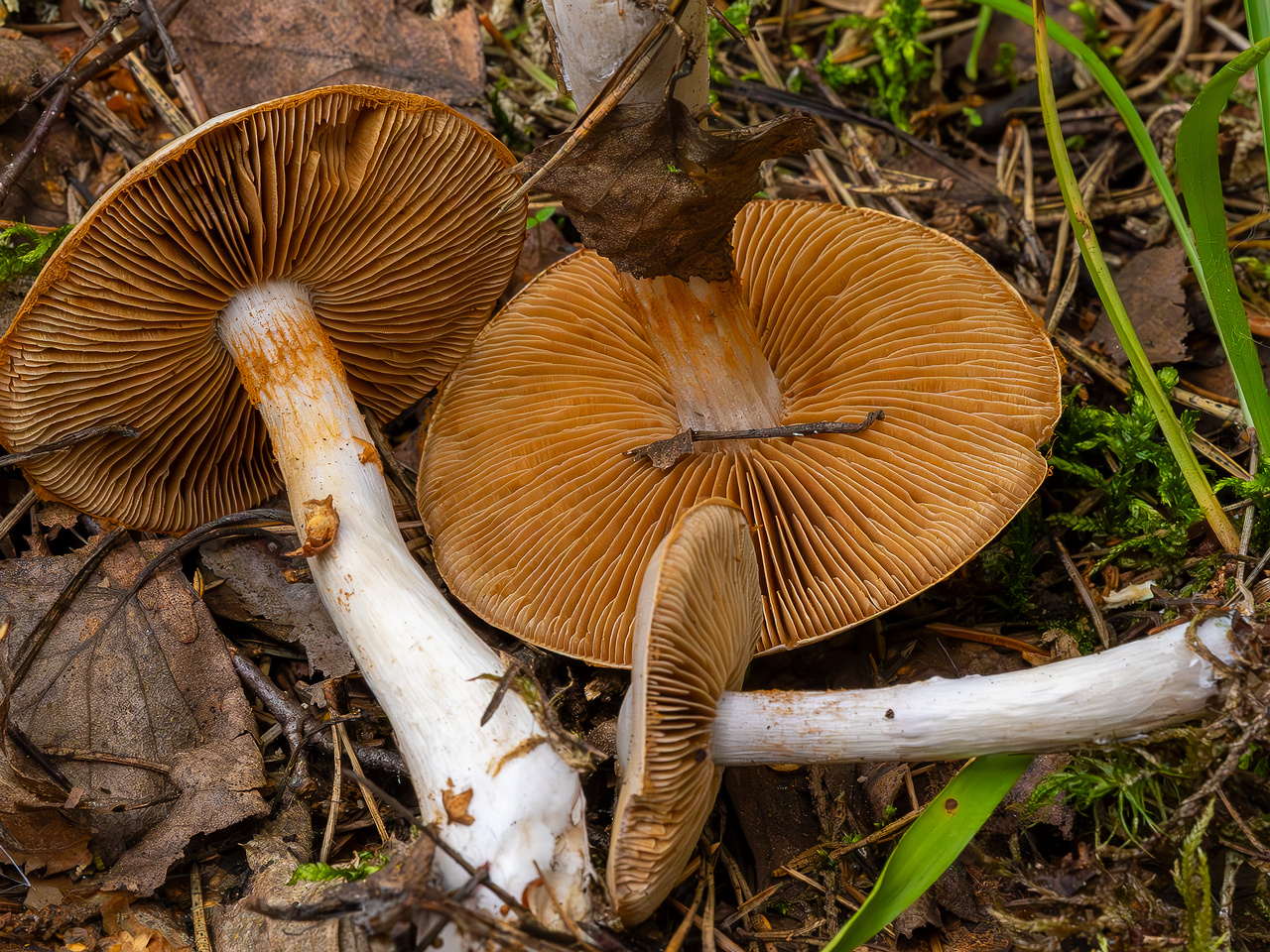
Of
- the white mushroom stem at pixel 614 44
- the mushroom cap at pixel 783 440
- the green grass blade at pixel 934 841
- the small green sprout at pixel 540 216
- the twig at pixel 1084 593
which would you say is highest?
the white mushroom stem at pixel 614 44

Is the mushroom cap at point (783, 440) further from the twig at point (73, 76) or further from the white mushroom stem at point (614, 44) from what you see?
the twig at point (73, 76)

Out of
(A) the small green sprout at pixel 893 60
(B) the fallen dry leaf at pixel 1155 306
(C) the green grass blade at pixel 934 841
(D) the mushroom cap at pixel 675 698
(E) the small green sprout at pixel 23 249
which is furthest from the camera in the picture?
(A) the small green sprout at pixel 893 60

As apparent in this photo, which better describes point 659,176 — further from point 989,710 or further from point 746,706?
point 989,710

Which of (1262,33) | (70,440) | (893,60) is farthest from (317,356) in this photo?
(1262,33)

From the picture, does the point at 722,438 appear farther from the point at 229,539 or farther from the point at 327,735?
the point at 229,539

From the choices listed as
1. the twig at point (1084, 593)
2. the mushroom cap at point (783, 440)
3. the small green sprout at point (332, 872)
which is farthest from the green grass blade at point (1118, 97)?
the small green sprout at point (332, 872)

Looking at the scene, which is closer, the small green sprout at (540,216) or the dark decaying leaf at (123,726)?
the dark decaying leaf at (123,726)

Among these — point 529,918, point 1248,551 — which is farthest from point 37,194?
point 1248,551
